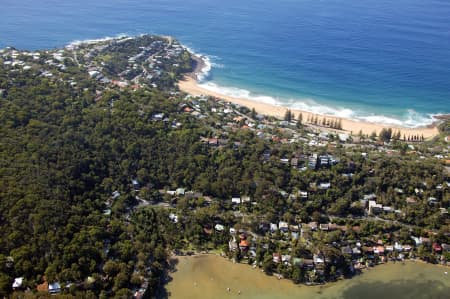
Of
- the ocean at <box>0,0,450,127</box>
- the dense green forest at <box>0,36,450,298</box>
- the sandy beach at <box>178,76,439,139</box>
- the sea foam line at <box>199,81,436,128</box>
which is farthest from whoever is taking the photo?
the ocean at <box>0,0,450,127</box>

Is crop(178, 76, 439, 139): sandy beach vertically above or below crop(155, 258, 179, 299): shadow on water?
above

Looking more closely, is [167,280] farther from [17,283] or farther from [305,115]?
[305,115]

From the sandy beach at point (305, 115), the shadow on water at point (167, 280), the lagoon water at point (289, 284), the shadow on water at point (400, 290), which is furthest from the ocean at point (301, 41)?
the shadow on water at point (167, 280)

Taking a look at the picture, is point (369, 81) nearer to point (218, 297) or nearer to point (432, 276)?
point (432, 276)

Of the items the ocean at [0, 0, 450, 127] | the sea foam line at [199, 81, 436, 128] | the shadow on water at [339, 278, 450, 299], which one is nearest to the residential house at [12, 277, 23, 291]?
the shadow on water at [339, 278, 450, 299]

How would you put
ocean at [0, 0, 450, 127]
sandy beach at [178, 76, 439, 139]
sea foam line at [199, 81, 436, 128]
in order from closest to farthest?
sandy beach at [178, 76, 439, 139] < sea foam line at [199, 81, 436, 128] < ocean at [0, 0, 450, 127]

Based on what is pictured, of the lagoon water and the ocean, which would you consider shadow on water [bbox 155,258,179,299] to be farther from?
the ocean

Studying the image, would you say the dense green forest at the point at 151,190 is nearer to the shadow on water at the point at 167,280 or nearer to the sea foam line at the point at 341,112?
the shadow on water at the point at 167,280

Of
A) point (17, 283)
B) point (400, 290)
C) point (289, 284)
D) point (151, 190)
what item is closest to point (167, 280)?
point (289, 284)
